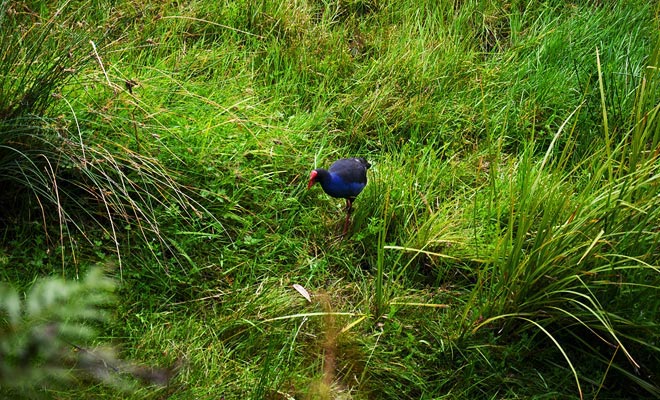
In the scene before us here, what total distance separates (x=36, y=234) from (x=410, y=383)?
5.24 feet

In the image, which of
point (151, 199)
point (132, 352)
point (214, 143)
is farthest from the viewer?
point (214, 143)

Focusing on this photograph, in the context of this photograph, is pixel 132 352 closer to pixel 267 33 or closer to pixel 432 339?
pixel 432 339

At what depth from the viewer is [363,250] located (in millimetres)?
3100

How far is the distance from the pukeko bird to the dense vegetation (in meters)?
0.15

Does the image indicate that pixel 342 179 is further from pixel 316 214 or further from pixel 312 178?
pixel 316 214

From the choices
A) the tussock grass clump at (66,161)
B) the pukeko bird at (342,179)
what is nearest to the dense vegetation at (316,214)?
the tussock grass clump at (66,161)

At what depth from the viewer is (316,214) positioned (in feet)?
10.6

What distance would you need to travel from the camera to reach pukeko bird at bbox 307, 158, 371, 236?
2.97 meters

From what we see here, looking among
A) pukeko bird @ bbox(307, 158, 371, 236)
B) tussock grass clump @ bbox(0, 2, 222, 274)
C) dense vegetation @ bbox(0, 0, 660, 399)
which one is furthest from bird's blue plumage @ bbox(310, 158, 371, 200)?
tussock grass clump @ bbox(0, 2, 222, 274)

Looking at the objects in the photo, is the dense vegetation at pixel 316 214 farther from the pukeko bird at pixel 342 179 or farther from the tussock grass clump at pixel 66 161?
the pukeko bird at pixel 342 179

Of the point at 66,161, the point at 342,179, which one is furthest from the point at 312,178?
the point at 66,161

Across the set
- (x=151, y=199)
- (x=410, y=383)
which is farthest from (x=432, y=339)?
(x=151, y=199)

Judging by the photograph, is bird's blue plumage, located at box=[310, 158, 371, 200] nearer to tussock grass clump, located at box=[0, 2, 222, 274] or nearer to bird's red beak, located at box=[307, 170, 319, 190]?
bird's red beak, located at box=[307, 170, 319, 190]

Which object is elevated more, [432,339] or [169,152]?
[169,152]
